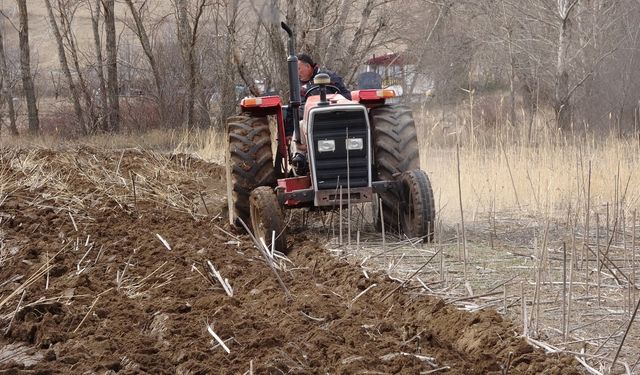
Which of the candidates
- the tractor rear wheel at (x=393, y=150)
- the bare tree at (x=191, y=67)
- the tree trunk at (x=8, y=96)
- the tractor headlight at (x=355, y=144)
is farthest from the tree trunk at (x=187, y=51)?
the tractor headlight at (x=355, y=144)

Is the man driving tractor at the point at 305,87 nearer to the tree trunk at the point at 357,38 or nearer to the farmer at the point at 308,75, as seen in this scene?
the farmer at the point at 308,75

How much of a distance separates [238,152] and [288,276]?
1892 millimetres

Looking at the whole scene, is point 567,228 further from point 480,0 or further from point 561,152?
point 480,0

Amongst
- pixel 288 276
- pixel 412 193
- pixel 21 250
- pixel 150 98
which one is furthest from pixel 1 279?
pixel 150 98

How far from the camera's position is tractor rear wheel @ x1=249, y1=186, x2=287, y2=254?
7.42m

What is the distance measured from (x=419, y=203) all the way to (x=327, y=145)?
98 cm

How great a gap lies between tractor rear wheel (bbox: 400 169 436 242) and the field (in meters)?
0.25

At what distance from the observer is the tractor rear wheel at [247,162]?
8.08 metres

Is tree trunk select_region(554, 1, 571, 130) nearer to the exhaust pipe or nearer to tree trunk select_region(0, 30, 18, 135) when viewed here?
the exhaust pipe

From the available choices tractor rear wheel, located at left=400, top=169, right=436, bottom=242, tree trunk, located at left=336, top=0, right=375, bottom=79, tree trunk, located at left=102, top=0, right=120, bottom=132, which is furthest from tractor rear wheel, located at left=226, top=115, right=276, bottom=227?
tree trunk, located at left=102, top=0, right=120, bottom=132

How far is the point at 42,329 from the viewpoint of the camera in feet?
16.0

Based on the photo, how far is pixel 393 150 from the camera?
8.12 metres

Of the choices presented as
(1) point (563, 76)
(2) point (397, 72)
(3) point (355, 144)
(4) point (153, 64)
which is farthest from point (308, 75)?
(2) point (397, 72)

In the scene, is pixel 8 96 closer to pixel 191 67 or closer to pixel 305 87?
pixel 191 67
